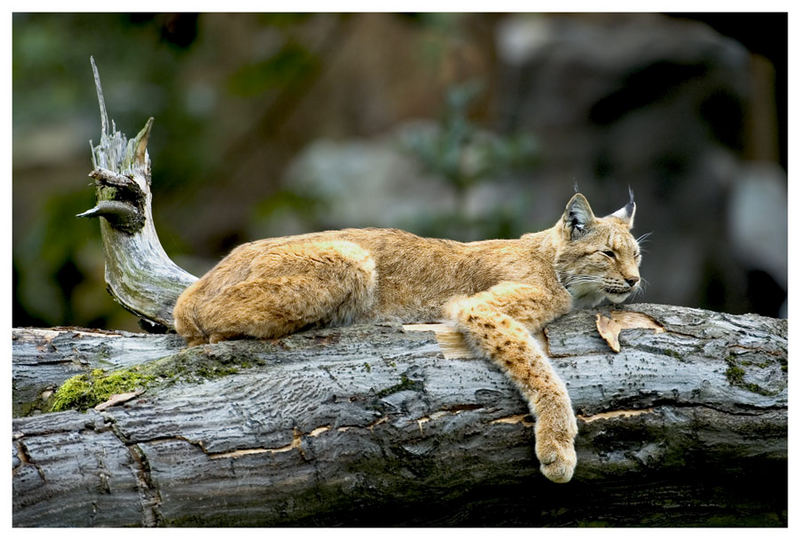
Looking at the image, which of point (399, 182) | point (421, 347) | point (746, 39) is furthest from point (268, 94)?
point (421, 347)

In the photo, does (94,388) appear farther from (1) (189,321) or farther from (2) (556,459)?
(2) (556,459)

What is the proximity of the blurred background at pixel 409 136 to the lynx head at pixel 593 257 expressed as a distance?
610 centimetres

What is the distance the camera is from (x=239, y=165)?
738 inches

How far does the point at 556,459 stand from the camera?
482 centimetres

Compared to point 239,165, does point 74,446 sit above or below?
below

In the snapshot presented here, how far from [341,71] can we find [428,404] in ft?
47.5

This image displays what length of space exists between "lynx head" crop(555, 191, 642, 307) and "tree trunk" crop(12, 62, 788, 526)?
28 centimetres

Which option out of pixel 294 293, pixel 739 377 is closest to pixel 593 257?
pixel 739 377

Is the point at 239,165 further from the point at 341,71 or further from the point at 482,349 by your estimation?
the point at 482,349

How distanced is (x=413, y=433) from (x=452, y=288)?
150 centimetres

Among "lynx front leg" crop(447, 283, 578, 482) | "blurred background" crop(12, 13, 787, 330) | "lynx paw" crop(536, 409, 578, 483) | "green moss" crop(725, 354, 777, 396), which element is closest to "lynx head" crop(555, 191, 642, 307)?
"lynx front leg" crop(447, 283, 578, 482)

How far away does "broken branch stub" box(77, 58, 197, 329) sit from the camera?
6.74 m

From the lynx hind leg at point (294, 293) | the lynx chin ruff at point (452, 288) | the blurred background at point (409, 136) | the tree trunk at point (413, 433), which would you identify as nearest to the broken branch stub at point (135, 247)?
the lynx chin ruff at point (452, 288)

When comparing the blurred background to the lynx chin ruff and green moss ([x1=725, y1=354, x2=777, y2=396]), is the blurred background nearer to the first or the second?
the lynx chin ruff
